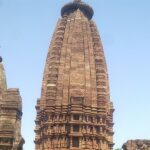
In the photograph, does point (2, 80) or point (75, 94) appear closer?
point (2, 80)

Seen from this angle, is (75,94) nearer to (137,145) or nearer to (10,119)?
(137,145)

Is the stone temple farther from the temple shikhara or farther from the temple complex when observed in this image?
the temple shikhara

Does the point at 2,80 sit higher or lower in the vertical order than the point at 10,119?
higher

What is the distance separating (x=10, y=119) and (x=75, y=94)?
18.4 m

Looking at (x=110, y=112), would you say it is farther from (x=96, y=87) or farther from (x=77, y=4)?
(x=77, y=4)

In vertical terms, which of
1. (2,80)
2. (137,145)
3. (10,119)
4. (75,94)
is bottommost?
(137,145)

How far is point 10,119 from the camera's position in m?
19.7

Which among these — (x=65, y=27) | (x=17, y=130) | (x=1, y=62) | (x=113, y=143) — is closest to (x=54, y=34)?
(x=65, y=27)

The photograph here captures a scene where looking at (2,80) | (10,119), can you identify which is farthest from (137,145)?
(2,80)

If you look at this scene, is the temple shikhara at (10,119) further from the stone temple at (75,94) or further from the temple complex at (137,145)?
the stone temple at (75,94)

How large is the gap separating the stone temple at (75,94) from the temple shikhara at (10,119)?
15383mm

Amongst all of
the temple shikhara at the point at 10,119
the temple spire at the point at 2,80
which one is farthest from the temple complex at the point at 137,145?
the temple spire at the point at 2,80

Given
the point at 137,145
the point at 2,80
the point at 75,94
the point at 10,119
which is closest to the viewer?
the point at 10,119

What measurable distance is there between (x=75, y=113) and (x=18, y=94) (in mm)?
16227
